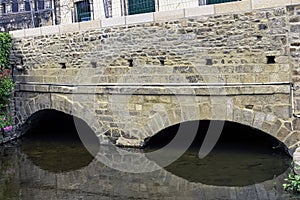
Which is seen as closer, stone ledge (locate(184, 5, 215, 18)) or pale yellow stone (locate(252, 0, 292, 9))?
pale yellow stone (locate(252, 0, 292, 9))

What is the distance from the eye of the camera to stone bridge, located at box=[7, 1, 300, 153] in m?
8.10

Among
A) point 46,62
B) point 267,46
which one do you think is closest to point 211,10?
point 267,46

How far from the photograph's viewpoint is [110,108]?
10.2m

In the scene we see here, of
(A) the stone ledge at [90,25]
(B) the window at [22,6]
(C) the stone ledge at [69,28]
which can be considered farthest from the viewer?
(B) the window at [22,6]

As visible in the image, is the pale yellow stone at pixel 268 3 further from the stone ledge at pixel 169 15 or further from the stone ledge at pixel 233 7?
the stone ledge at pixel 169 15

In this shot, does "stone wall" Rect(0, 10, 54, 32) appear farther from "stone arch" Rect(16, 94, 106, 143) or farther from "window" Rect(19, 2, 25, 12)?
"stone arch" Rect(16, 94, 106, 143)

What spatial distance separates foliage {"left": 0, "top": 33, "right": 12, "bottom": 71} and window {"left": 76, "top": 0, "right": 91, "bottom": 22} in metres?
4.16

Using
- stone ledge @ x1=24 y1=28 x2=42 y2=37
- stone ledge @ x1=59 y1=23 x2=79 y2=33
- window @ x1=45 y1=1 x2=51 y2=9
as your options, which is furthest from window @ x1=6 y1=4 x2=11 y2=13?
stone ledge @ x1=59 y1=23 x2=79 y2=33

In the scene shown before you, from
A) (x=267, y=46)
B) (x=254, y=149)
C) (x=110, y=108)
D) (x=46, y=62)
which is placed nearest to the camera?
(x=267, y=46)

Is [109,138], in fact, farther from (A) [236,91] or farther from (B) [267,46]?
(B) [267,46]

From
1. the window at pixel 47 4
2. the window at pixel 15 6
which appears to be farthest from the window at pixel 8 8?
the window at pixel 47 4

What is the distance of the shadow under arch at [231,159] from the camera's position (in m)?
7.95

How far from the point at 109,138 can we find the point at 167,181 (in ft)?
8.81

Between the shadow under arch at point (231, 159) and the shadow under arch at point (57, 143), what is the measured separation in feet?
5.11
